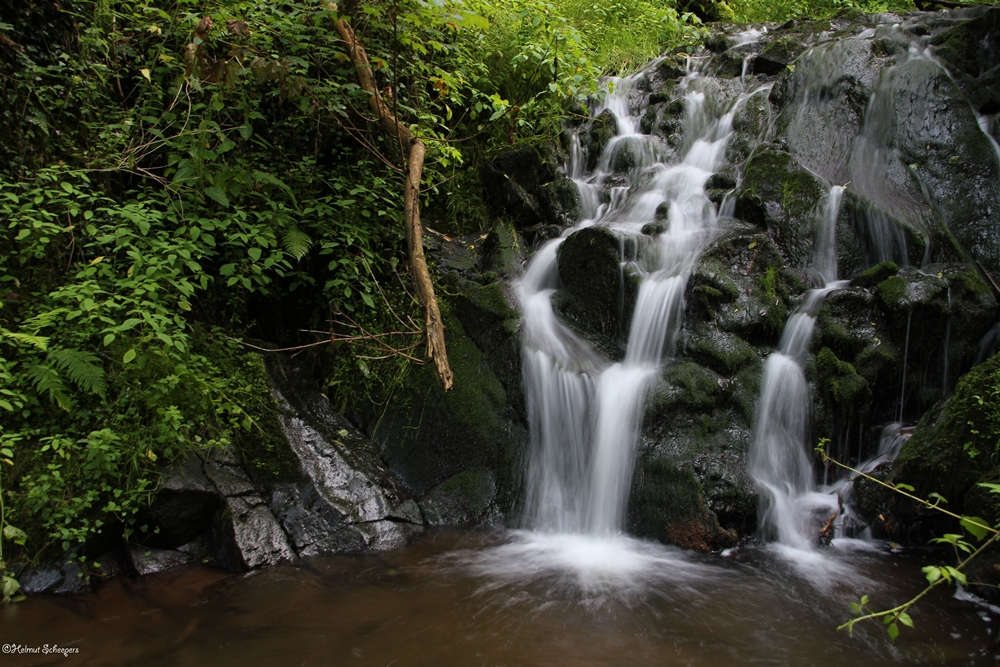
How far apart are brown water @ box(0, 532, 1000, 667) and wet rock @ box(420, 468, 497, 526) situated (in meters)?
0.57

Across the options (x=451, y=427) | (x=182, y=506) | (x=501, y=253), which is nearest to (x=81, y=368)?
(x=182, y=506)

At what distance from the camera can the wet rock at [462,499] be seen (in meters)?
4.57

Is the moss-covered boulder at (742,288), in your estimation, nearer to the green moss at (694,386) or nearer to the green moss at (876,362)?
the green moss at (694,386)

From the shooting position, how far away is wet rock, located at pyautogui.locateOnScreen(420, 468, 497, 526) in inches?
180

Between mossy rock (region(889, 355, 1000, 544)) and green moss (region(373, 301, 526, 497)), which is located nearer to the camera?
mossy rock (region(889, 355, 1000, 544))

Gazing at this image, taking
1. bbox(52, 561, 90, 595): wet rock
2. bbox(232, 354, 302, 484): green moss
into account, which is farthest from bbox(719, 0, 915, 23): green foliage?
bbox(52, 561, 90, 595): wet rock

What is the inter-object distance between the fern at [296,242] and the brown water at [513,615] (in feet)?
7.31

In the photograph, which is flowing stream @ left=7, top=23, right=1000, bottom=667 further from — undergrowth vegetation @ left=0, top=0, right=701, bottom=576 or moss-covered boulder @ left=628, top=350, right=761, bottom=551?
undergrowth vegetation @ left=0, top=0, right=701, bottom=576

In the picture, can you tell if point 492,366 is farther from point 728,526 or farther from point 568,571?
point 728,526

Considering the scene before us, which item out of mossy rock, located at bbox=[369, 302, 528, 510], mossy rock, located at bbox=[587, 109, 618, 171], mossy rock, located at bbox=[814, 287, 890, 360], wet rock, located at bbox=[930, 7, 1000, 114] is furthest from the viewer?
mossy rock, located at bbox=[587, 109, 618, 171]

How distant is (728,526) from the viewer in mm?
4031

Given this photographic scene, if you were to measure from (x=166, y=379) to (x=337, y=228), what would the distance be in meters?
1.87

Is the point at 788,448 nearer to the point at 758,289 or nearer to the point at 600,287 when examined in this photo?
the point at 758,289

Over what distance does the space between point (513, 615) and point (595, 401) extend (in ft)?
6.22
